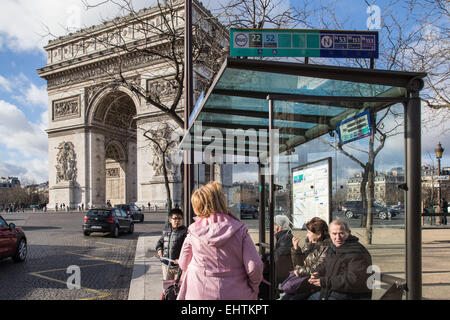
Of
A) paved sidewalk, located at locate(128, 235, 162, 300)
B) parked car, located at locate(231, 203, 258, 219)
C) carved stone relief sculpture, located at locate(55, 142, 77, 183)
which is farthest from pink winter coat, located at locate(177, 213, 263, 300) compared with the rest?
carved stone relief sculpture, located at locate(55, 142, 77, 183)

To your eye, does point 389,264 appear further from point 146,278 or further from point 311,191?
point 146,278

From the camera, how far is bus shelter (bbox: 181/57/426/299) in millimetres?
3543

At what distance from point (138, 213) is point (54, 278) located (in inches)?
725

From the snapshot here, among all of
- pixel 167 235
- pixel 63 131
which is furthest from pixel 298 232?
pixel 63 131

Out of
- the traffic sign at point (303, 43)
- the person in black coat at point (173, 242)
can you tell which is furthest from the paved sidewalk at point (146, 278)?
the traffic sign at point (303, 43)

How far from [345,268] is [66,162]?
41530 mm

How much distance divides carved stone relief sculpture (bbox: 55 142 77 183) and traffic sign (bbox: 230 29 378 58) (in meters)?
40.4

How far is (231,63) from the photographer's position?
354cm

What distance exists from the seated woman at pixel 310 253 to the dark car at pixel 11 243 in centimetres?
740

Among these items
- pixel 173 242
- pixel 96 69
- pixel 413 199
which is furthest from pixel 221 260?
pixel 96 69

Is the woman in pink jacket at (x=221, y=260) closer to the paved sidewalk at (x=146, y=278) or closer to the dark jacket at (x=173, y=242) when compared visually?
the dark jacket at (x=173, y=242)

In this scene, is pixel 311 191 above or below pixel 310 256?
above

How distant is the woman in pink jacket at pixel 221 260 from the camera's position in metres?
2.76

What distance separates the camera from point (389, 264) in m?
3.92
